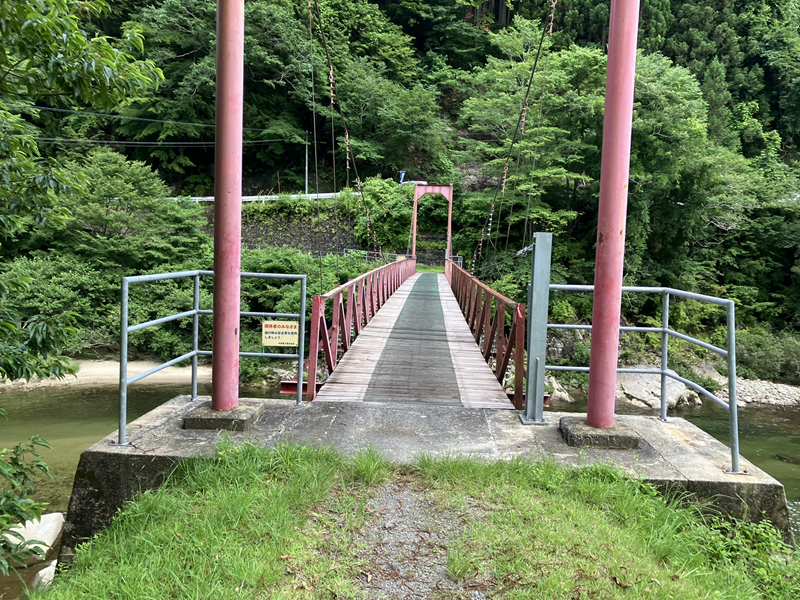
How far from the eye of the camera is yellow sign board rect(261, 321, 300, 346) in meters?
3.05

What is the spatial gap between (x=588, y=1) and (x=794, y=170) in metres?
13.6

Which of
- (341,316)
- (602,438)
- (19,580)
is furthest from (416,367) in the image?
(19,580)

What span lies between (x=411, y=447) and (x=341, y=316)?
9.16 ft

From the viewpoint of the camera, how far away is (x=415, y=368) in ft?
15.5

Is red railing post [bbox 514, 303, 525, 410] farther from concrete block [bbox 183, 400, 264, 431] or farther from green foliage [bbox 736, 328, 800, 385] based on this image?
green foliage [bbox 736, 328, 800, 385]

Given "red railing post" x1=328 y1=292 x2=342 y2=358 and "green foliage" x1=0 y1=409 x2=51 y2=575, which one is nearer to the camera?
"green foliage" x1=0 y1=409 x2=51 y2=575

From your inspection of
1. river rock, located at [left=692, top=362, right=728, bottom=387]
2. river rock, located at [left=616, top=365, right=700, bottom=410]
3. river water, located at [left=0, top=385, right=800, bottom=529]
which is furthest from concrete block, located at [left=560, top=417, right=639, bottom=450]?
river rock, located at [left=692, top=362, right=728, bottom=387]

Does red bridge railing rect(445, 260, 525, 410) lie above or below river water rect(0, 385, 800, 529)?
above

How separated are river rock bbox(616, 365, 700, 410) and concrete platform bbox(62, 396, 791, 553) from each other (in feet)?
35.3

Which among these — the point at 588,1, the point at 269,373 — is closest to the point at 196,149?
the point at 269,373

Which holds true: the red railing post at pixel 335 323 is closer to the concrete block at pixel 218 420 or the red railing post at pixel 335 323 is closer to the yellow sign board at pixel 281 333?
the yellow sign board at pixel 281 333

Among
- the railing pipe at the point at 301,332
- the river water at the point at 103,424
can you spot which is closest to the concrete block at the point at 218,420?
the railing pipe at the point at 301,332

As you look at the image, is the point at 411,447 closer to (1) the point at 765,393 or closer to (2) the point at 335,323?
(2) the point at 335,323

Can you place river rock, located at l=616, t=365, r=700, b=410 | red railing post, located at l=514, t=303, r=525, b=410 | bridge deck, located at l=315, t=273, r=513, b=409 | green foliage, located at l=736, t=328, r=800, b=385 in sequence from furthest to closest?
green foliage, located at l=736, t=328, r=800, b=385 → river rock, located at l=616, t=365, r=700, b=410 → bridge deck, located at l=315, t=273, r=513, b=409 → red railing post, located at l=514, t=303, r=525, b=410
